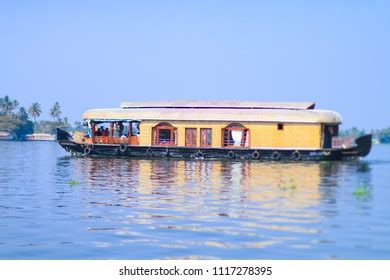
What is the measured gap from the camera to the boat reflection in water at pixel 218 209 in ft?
29.2

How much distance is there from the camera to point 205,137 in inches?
1099

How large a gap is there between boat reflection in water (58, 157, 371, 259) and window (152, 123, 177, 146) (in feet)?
22.6

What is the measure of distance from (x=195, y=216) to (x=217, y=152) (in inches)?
628

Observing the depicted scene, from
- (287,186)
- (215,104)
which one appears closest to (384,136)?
(215,104)

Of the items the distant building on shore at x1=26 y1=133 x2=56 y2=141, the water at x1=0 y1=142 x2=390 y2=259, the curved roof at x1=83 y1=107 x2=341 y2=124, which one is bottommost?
the water at x1=0 y1=142 x2=390 y2=259

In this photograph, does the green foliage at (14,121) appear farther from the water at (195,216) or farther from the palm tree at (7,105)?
the water at (195,216)

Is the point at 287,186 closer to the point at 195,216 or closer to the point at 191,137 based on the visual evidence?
the point at 195,216

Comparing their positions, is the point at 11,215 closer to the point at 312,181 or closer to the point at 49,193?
the point at 49,193

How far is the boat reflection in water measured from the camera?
29.2 ft

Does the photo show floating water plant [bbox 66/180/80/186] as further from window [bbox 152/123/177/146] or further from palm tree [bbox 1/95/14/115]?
palm tree [bbox 1/95/14/115]

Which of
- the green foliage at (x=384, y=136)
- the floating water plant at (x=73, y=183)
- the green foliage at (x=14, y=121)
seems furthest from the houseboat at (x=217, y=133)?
the green foliage at (x=14, y=121)

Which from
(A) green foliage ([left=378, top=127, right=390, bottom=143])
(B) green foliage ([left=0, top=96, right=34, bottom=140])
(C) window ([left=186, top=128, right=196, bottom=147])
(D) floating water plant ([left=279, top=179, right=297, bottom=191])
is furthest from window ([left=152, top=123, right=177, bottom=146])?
(B) green foliage ([left=0, top=96, right=34, bottom=140])

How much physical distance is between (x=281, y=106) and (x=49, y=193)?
14192 millimetres
